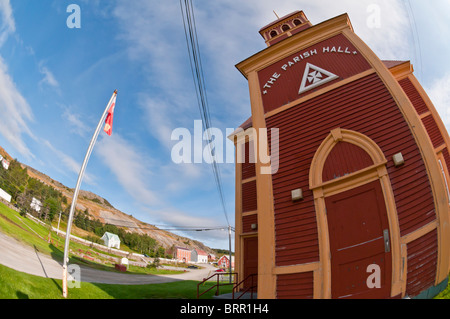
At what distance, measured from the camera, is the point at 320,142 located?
8352 mm

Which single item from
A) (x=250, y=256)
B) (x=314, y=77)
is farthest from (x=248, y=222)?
(x=314, y=77)

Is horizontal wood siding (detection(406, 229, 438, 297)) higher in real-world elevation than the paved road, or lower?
higher

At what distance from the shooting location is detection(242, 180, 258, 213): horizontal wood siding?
42.2 feet

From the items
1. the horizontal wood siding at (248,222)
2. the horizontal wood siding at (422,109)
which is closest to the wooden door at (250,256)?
the horizontal wood siding at (248,222)

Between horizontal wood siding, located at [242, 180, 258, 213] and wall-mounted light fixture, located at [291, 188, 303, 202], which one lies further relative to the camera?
horizontal wood siding, located at [242, 180, 258, 213]

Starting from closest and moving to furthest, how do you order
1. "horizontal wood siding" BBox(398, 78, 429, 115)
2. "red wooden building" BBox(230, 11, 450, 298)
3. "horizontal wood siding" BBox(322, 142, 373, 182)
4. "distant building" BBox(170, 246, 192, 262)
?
"red wooden building" BBox(230, 11, 450, 298) < "horizontal wood siding" BBox(322, 142, 373, 182) < "horizontal wood siding" BBox(398, 78, 429, 115) < "distant building" BBox(170, 246, 192, 262)

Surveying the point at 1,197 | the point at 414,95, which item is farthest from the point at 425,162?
the point at 1,197

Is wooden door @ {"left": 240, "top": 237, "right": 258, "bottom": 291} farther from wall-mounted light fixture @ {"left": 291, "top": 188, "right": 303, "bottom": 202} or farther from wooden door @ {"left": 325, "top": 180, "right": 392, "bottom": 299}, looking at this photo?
wooden door @ {"left": 325, "top": 180, "right": 392, "bottom": 299}

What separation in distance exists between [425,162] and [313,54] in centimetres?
628

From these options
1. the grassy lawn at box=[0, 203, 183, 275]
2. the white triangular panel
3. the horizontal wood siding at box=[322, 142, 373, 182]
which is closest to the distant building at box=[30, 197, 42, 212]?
the grassy lawn at box=[0, 203, 183, 275]

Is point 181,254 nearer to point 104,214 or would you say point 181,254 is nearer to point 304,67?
point 104,214

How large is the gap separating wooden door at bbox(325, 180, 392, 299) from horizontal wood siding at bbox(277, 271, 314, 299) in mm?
633

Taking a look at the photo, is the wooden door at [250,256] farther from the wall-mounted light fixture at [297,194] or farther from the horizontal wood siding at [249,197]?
the wall-mounted light fixture at [297,194]
